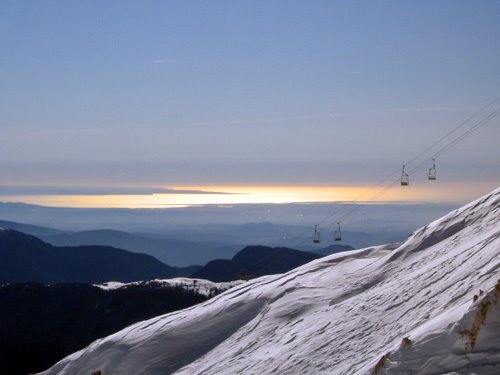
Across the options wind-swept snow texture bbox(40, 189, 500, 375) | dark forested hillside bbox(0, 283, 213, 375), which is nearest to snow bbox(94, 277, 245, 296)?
dark forested hillside bbox(0, 283, 213, 375)

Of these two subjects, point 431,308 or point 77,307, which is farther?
point 77,307

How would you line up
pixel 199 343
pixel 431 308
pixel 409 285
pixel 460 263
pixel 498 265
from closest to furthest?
pixel 498 265
pixel 431 308
pixel 460 263
pixel 409 285
pixel 199 343

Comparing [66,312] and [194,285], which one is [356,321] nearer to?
[194,285]

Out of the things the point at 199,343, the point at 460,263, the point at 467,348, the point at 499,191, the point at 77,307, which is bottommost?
the point at 77,307

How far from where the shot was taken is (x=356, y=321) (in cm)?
2669

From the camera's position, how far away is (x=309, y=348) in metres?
26.6

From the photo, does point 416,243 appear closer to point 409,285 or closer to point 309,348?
point 409,285

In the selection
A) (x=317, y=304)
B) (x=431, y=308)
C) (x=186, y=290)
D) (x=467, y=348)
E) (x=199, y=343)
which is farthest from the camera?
(x=186, y=290)

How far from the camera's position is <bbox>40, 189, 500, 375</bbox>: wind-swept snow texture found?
16.5 m

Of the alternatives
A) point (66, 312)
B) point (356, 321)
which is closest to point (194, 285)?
point (66, 312)

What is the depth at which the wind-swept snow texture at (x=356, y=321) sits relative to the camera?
54.0 feet

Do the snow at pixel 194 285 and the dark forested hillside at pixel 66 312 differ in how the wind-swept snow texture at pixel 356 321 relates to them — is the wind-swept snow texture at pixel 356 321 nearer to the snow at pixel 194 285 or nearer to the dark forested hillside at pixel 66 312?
the dark forested hillside at pixel 66 312

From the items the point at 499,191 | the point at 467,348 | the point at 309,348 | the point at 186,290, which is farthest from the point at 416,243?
the point at 186,290

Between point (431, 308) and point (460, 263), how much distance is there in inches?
134
